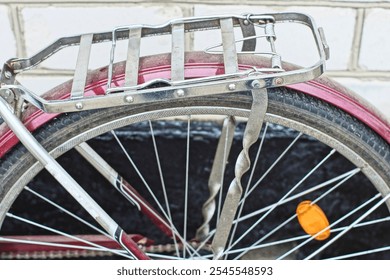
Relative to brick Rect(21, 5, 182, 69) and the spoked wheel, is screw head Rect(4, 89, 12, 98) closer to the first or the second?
the spoked wheel

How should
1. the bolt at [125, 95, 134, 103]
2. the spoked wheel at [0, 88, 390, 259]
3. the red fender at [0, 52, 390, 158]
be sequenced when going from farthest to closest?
the spoked wheel at [0, 88, 390, 259] → the red fender at [0, 52, 390, 158] → the bolt at [125, 95, 134, 103]

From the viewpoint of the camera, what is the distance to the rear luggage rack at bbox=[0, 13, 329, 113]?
1.22m

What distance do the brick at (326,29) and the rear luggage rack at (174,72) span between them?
1.72ft

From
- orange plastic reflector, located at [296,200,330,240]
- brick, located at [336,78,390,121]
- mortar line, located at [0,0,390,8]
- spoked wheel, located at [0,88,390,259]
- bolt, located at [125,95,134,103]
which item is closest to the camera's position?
bolt, located at [125,95,134,103]

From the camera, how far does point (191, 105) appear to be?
53.2 inches

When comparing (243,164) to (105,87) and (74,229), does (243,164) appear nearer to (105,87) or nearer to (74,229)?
→ (105,87)

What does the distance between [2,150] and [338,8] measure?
1.07 metres

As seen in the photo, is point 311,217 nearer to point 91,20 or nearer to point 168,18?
point 168,18

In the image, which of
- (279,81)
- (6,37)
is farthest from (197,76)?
(6,37)

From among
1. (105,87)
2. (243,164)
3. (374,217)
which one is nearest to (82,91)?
(105,87)

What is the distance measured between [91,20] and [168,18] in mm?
226

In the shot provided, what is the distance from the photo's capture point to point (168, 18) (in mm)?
1938

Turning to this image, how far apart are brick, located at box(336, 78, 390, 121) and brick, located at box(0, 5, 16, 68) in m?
1.00

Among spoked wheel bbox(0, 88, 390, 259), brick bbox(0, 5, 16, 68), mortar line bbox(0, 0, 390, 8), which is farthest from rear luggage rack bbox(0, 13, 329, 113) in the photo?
brick bbox(0, 5, 16, 68)
